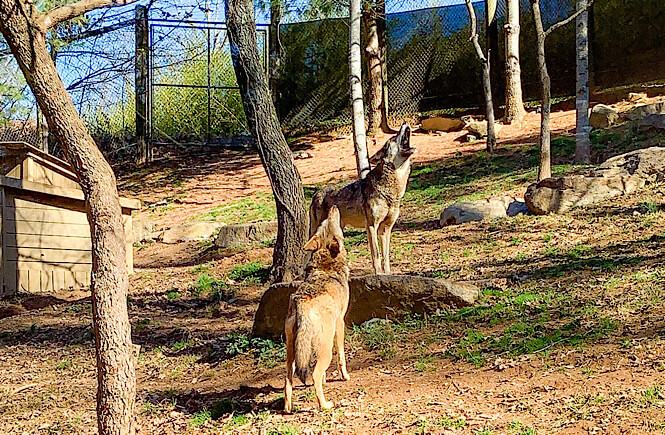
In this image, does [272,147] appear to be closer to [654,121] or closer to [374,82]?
[654,121]

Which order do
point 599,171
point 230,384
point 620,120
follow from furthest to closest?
point 620,120
point 599,171
point 230,384

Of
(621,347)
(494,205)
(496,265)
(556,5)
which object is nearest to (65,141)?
(621,347)

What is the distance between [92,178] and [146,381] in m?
3.10

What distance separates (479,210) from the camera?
444 inches

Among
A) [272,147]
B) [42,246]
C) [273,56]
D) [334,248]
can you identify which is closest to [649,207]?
[272,147]

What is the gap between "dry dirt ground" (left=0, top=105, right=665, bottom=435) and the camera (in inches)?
189

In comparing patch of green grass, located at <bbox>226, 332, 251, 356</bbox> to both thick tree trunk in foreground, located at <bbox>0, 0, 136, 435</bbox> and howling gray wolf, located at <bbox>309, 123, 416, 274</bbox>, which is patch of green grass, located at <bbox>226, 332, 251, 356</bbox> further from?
thick tree trunk in foreground, located at <bbox>0, 0, 136, 435</bbox>

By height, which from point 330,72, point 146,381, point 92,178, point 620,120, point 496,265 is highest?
point 330,72

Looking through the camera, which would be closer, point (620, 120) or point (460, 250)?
point (460, 250)

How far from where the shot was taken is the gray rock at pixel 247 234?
1255 centimetres

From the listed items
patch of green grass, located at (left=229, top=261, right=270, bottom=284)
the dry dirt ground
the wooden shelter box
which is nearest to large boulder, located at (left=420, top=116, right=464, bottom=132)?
the dry dirt ground

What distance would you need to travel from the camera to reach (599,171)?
11.0 metres

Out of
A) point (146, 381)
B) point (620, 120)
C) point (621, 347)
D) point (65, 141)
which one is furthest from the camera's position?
point (620, 120)

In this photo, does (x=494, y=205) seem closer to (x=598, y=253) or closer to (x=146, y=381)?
(x=598, y=253)
